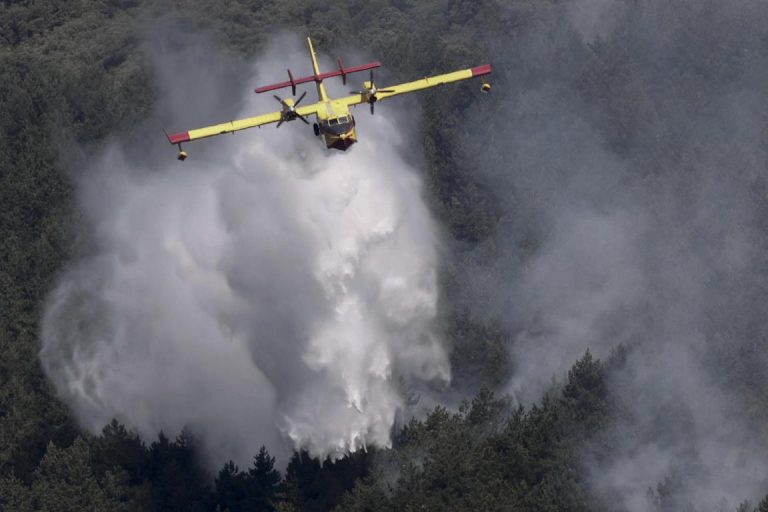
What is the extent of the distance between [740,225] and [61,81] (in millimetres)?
46593

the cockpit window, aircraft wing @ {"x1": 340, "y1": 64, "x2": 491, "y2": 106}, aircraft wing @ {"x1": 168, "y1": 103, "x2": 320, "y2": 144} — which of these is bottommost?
the cockpit window

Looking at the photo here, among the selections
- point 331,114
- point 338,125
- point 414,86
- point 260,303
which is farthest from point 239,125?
point 260,303

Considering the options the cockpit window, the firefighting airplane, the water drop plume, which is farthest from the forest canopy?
the cockpit window

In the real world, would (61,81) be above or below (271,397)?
above

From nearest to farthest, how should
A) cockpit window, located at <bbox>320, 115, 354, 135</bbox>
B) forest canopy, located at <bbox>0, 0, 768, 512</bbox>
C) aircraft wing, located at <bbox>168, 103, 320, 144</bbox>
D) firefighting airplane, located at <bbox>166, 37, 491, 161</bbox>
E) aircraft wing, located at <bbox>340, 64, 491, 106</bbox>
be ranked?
cockpit window, located at <bbox>320, 115, 354, 135</bbox>
firefighting airplane, located at <bbox>166, 37, 491, 161</bbox>
aircraft wing, located at <bbox>168, 103, 320, 144</bbox>
aircraft wing, located at <bbox>340, 64, 491, 106</bbox>
forest canopy, located at <bbox>0, 0, 768, 512</bbox>

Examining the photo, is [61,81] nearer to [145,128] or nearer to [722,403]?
[145,128]

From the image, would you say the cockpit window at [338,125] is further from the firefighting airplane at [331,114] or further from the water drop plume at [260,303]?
the water drop plume at [260,303]

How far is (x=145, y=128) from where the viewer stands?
116250 mm

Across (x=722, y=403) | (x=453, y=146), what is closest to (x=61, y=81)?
(x=453, y=146)

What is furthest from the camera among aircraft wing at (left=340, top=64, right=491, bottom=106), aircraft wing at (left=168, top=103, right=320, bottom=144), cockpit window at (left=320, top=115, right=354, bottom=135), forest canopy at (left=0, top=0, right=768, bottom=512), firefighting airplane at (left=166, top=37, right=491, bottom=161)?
forest canopy at (left=0, top=0, right=768, bottom=512)

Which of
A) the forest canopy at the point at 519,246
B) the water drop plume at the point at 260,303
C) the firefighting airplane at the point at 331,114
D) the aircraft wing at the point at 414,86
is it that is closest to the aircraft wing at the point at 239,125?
the firefighting airplane at the point at 331,114

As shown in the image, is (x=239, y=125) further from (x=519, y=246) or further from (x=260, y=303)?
(x=519, y=246)

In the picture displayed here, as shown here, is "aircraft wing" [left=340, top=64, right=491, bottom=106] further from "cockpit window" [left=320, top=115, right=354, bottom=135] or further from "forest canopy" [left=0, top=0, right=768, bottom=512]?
"forest canopy" [left=0, top=0, right=768, bottom=512]

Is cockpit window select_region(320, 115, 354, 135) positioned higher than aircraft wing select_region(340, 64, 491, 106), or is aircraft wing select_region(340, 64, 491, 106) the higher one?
aircraft wing select_region(340, 64, 491, 106)
